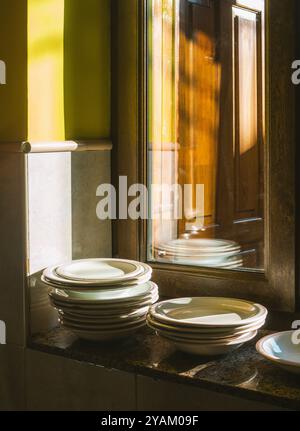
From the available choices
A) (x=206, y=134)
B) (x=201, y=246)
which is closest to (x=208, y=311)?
(x=201, y=246)

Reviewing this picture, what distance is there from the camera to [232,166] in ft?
6.19

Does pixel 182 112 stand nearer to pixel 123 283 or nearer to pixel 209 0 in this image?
pixel 209 0

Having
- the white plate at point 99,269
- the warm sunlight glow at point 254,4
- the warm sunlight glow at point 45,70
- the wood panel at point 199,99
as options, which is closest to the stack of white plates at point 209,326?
the white plate at point 99,269

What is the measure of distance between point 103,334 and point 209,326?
30cm

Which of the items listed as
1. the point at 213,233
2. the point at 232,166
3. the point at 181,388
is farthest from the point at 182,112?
the point at 181,388

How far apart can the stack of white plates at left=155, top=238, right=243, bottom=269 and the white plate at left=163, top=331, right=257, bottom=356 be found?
359 mm

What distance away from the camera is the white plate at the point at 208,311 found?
5.10ft

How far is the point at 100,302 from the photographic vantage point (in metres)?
1.58

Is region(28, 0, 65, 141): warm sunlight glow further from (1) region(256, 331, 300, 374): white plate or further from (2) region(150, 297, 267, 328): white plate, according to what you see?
(1) region(256, 331, 300, 374): white plate

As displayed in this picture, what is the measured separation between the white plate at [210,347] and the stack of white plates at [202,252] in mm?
359

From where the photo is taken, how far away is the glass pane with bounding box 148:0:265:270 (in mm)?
1807

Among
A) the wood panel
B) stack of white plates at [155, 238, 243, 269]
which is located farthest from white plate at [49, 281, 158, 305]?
the wood panel

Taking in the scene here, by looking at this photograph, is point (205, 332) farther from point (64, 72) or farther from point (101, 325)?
point (64, 72)

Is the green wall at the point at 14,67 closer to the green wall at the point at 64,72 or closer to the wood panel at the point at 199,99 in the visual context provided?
the green wall at the point at 64,72
